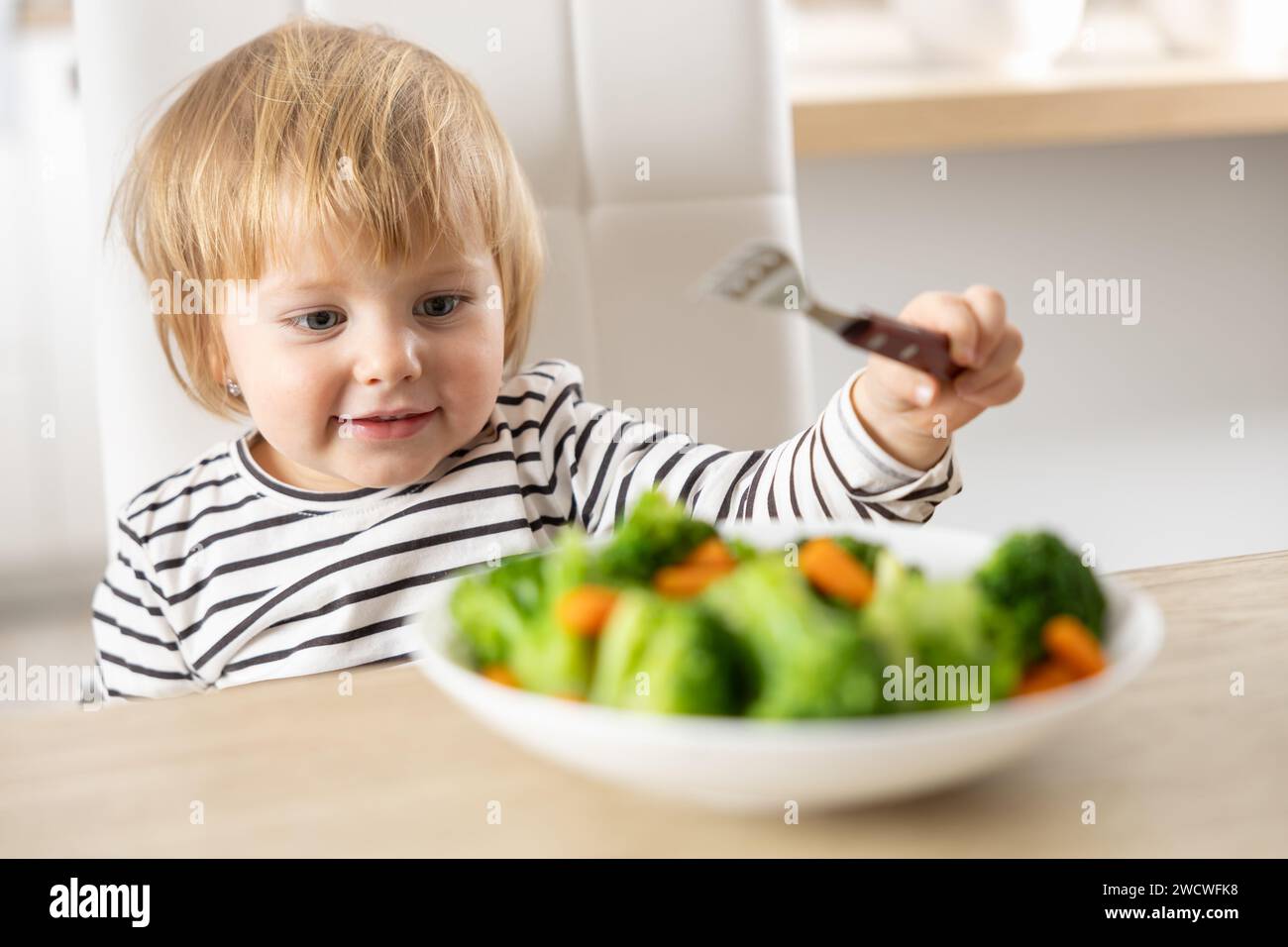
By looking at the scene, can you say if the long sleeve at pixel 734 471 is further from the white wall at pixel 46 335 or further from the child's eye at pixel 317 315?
the white wall at pixel 46 335

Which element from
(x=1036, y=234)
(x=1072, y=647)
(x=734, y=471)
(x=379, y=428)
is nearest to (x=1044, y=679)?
(x=1072, y=647)

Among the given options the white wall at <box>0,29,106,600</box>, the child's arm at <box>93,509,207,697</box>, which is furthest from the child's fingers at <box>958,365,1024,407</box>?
the white wall at <box>0,29,106,600</box>

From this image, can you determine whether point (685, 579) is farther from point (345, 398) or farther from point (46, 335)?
point (46, 335)

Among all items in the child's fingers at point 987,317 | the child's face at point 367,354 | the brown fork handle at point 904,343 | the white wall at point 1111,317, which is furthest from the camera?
the white wall at point 1111,317

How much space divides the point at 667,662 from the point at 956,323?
14.5 inches

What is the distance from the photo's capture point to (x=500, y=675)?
19.6 inches

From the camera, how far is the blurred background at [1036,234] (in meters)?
1.63

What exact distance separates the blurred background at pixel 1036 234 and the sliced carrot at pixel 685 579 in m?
1.12

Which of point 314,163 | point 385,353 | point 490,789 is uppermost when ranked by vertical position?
point 314,163

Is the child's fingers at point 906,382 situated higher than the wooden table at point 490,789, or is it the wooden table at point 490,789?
the child's fingers at point 906,382

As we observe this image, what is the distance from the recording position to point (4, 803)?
544 millimetres

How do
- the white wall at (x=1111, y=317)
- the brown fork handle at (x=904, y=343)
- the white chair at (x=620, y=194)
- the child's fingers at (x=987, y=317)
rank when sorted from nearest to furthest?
1. the brown fork handle at (x=904, y=343)
2. the child's fingers at (x=987, y=317)
3. the white chair at (x=620, y=194)
4. the white wall at (x=1111, y=317)

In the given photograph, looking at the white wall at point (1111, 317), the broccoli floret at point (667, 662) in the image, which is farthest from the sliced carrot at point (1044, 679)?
the white wall at point (1111, 317)

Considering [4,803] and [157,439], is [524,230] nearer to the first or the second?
[157,439]
